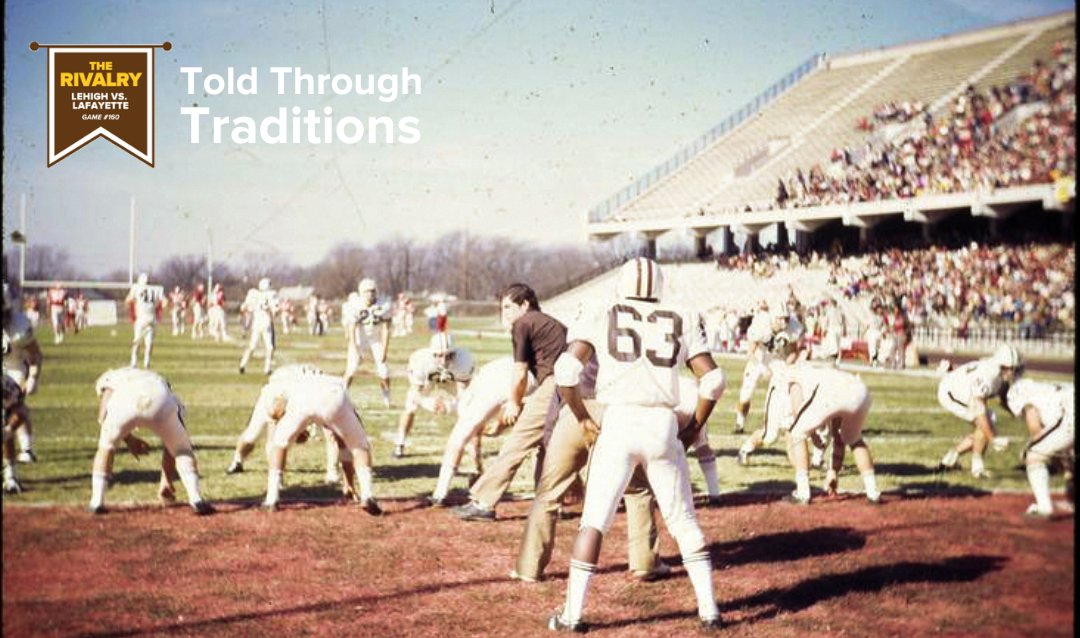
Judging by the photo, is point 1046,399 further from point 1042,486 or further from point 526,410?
point 526,410

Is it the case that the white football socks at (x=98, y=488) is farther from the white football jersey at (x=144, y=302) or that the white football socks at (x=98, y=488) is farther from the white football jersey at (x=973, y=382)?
the white football jersey at (x=144, y=302)

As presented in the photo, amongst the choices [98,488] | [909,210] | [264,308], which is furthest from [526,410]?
[264,308]

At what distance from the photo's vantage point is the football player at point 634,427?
4.12 metres

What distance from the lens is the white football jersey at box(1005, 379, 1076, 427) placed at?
5.91 metres

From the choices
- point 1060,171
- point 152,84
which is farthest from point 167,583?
point 1060,171

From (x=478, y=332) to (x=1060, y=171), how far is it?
1164 inches

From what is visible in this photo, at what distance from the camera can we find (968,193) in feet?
30.9

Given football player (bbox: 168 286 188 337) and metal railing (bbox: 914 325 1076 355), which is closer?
metal railing (bbox: 914 325 1076 355)

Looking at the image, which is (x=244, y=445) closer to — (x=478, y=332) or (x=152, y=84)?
(x=152, y=84)

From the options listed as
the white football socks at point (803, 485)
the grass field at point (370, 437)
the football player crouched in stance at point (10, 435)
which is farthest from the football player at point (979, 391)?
the football player crouched in stance at point (10, 435)

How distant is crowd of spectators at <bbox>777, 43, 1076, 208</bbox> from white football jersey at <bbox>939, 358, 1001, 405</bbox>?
154 cm

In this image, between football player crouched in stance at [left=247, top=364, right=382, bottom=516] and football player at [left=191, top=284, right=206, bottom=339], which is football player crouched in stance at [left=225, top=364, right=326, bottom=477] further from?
football player at [left=191, top=284, right=206, bottom=339]

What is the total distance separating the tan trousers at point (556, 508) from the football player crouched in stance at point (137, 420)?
8.18ft

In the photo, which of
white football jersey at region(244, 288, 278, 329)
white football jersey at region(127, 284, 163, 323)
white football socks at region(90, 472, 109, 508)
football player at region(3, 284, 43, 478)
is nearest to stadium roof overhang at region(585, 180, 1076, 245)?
white football socks at region(90, 472, 109, 508)
